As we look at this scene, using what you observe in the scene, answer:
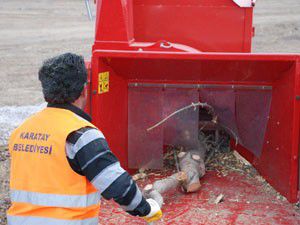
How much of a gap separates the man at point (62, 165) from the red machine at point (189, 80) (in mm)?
1562

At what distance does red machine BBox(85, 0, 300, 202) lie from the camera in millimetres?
3779

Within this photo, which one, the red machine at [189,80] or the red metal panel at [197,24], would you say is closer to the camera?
the red machine at [189,80]

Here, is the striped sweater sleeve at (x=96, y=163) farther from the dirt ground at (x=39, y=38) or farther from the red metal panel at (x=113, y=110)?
the dirt ground at (x=39, y=38)

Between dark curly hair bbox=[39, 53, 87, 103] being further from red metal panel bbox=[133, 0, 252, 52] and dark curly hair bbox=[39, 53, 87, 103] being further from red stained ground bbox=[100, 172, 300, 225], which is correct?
red metal panel bbox=[133, 0, 252, 52]

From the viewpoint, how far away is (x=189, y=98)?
4.34m

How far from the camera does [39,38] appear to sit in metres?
14.8

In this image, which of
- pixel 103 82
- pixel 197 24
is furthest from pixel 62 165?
pixel 197 24

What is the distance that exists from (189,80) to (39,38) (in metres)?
11.1

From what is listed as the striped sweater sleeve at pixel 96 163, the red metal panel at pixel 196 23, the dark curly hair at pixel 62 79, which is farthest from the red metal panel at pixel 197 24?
the striped sweater sleeve at pixel 96 163

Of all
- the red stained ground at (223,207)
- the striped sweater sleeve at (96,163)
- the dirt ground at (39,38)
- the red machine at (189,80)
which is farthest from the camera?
the dirt ground at (39,38)

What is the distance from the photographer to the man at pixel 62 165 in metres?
2.11

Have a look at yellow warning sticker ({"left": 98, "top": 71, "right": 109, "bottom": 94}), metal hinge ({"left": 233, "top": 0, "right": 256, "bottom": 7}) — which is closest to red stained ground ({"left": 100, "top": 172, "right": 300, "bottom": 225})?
yellow warning sticker ({"left": 98, "top": 71, "right": 109, "bottom": 94})

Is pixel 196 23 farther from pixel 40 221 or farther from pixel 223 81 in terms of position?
pixel 40 221

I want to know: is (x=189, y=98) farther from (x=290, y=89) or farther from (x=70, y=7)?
(x=70, y=7)
